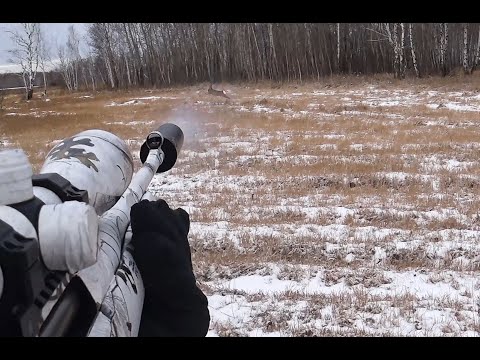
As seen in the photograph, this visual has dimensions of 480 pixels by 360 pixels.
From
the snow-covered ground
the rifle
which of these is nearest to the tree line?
the snow-covered ground

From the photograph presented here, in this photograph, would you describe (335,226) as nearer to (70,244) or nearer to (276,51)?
(70,244)

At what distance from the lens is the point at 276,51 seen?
129 feet

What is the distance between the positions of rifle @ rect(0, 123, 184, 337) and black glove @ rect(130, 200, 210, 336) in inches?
1.7

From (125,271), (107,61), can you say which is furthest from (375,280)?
(107,61)

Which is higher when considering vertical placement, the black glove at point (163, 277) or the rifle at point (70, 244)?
the rifle at point (70, 244)

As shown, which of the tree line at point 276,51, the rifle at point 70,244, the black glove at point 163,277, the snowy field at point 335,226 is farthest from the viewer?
the tree line at point 276,51

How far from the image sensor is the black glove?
4.49 ft

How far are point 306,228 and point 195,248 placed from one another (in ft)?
4.62

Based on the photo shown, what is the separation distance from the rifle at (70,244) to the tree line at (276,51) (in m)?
31.2

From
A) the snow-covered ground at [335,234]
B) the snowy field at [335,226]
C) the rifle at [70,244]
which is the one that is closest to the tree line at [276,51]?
the snowy field at [335,226]

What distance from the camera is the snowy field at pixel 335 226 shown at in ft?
13.5

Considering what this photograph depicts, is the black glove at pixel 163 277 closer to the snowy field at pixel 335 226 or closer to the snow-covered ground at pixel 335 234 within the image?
the snowy field at pixel 335 226

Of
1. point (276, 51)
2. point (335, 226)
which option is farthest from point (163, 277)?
point (276, 51)

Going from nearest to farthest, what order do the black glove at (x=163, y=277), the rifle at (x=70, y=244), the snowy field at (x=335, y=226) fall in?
the rifle at (x=70, y=244) < the black glove at (x=163, y=277) < the snowy field at (x=335, y=226)
